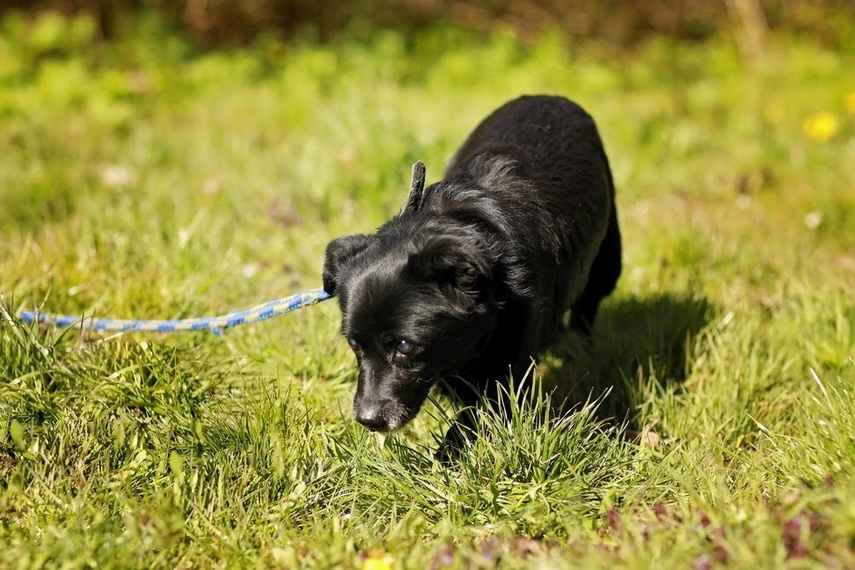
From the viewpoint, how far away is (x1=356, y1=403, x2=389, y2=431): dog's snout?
263 centimetres

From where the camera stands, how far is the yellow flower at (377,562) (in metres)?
2.20

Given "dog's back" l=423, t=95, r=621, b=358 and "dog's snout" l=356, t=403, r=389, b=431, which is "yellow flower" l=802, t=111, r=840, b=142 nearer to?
"dog's back" l=423, t=95, r=621, b=358

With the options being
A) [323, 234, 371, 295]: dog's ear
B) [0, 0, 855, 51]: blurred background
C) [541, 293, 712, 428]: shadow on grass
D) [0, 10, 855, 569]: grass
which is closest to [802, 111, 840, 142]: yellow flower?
[0, 10, 855, 569]: grass

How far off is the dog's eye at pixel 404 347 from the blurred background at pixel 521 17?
7.59 metres

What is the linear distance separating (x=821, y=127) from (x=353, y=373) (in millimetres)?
4111

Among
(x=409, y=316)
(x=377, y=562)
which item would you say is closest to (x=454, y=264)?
(x=409, y=316)

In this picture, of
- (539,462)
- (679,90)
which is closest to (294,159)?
(539,462)

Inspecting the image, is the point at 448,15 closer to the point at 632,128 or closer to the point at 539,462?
the point at 632,128

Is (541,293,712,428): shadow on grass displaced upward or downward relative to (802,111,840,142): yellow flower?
downward

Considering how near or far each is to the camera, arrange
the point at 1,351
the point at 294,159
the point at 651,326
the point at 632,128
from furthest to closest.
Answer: the point at 632,128
the point at 294,159
the point at 651,326
the point at 1,351

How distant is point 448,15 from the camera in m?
10.2

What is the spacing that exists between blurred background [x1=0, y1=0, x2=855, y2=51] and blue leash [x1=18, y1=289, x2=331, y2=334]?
21.9 ft

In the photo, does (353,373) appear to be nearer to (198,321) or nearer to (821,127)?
(198,321)

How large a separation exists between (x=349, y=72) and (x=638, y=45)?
13.5 feet
